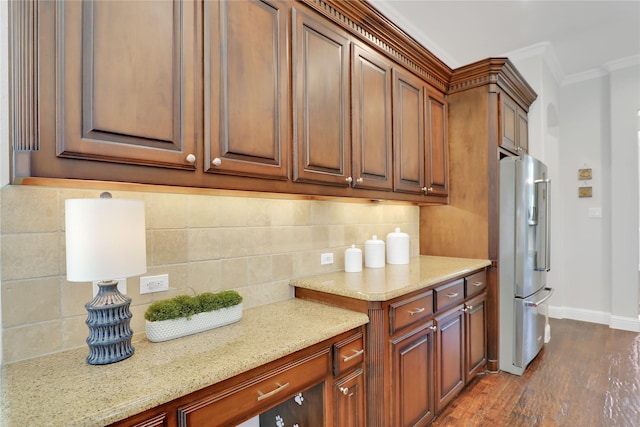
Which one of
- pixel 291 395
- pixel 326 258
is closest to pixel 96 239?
pixel 291 395

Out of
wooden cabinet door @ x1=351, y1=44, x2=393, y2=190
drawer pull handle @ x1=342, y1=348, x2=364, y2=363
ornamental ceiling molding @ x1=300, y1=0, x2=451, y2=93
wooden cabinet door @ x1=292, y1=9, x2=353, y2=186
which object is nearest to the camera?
drawer pull handle @ x1=342, y1=348, x2=364, y2=363

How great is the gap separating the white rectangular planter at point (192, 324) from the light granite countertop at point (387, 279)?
1.71 feet

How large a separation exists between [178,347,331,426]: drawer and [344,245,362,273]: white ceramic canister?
848 mm

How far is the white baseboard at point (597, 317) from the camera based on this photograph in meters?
3.80

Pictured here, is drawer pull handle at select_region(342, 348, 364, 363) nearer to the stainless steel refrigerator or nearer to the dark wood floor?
the dark wood floor

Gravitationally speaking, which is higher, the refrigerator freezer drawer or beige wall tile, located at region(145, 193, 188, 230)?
beige wall tile, located at region(145, 193, 188, 230)

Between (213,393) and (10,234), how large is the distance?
84cm

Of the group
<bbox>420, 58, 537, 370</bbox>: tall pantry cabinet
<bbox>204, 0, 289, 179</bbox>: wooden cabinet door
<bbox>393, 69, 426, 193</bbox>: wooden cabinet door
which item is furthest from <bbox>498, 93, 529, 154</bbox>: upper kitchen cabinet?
<bbox>204, 0, 289, 179</bbox>: wooden cabinet door

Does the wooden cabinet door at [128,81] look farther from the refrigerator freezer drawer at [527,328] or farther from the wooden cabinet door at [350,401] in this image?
the refrigerator freezer drawer at [527,328]

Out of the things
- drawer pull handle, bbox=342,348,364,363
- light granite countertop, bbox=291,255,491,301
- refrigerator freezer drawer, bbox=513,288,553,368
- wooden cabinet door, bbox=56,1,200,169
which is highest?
wooden cabinet door, bbox=56,1,200,169

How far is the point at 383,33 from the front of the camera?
6.89 ft

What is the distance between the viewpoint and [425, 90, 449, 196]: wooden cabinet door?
8.64 feet

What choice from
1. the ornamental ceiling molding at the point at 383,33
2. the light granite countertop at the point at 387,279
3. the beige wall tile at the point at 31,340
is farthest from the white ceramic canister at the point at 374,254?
the beige wall tile at the point at 31,340

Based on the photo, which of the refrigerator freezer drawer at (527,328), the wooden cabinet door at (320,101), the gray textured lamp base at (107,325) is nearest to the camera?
the gray textured lamp base at (107,325)
